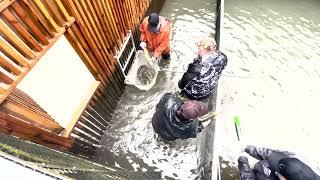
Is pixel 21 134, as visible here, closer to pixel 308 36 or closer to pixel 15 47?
pixel 15 47

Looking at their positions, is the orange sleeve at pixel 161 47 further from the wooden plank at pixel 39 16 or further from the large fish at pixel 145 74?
the wooden plank at pixel 39 16

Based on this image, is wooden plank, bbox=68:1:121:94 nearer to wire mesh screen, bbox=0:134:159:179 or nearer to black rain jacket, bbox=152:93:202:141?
black rain jacket, bbox=152:93:202:141

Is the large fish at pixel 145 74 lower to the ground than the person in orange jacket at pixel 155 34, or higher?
lower

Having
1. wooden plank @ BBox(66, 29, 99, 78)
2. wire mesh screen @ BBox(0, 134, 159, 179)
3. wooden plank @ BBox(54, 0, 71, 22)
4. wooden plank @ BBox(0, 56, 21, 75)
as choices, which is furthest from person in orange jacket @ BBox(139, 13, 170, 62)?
wire mesh screen @ BBox(0, 134, 159, 179)

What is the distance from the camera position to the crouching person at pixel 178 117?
3229 millimetres

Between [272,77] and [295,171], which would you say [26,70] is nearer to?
[295,171]

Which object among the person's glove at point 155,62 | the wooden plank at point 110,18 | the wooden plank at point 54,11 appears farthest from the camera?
the person's glove at point 155,62

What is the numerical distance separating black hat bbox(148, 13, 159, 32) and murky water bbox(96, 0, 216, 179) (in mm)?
1091

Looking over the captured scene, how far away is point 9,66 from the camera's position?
251 centimetres

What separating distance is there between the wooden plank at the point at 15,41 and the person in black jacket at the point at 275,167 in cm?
268

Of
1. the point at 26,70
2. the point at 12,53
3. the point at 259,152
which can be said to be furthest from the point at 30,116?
the point at 259,152

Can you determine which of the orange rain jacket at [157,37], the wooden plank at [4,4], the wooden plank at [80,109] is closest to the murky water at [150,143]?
the orange rain jacket at [157,37]

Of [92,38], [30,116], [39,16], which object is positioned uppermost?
[92,38]

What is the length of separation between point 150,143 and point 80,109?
1221mm
